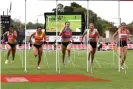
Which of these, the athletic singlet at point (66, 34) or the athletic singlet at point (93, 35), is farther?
the athletic singlet at point (66, 34)

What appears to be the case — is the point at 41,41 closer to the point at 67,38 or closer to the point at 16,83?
the point at 67,38

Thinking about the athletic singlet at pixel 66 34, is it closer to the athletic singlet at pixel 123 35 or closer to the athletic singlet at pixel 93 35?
the athletic singlet at pixel 93 35

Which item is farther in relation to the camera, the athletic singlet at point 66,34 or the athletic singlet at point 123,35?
the athletic singlet at point 66,34

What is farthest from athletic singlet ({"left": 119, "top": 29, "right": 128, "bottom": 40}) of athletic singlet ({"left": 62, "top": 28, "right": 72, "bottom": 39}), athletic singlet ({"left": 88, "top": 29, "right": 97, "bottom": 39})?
athletic singlet ({"left": 62, "top": 28, "right": 72, "bottom": 39})

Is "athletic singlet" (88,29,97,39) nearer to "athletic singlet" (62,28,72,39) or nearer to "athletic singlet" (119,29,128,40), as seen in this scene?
"athletic singlet" (119,29,128,40)

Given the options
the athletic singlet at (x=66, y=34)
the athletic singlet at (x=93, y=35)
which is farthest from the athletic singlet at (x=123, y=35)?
the athletic singlet at (x=66, y=34)

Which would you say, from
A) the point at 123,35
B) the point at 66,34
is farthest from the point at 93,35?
the point at 66,34

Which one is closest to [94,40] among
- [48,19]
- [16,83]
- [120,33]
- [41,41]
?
[120,33]

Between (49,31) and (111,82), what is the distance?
106ft

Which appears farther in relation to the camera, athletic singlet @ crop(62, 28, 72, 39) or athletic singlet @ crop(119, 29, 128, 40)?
athletic singlet @ crop(62, 28, 72, 39)

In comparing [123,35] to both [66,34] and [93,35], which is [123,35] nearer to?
[93,35]

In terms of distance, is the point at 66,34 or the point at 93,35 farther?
the point at 66,34

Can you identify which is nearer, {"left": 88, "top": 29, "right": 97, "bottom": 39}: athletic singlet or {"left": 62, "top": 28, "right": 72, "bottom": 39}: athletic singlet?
{"left": 88, "top": 29, "right": 97, "bottom": 39}: athletic singlet

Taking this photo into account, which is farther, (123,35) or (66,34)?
(66,34)
